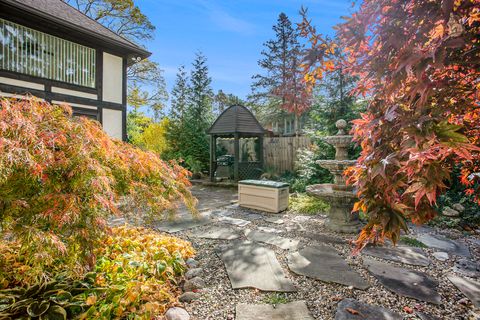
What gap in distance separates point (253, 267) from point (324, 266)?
0.75 meters

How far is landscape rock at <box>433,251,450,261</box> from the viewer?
294cm

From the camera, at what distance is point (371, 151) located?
1348 millimetres

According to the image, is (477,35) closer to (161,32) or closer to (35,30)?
(35,30)

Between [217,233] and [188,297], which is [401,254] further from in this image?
[188,297]

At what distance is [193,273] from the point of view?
2.43 m

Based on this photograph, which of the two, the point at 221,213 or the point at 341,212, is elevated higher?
the point at 341,212

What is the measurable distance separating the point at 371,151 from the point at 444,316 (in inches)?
60.1

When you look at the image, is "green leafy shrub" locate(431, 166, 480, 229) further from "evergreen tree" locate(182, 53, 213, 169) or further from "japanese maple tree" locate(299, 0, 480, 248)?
"evergreen tree" locate(182, 53, 213, 169)

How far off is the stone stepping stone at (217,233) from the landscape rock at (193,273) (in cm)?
98

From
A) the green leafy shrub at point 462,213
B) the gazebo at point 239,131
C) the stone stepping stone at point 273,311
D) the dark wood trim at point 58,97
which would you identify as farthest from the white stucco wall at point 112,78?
the green leafy shrub at point 462,213

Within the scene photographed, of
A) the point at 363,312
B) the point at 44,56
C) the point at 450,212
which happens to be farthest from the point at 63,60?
the point at 450,212

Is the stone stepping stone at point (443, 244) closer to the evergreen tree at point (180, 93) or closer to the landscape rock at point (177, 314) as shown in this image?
the landscape rock at point (177, 314)

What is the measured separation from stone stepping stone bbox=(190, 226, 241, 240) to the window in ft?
18.8

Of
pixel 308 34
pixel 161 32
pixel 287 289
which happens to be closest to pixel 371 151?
pixel 308 34
